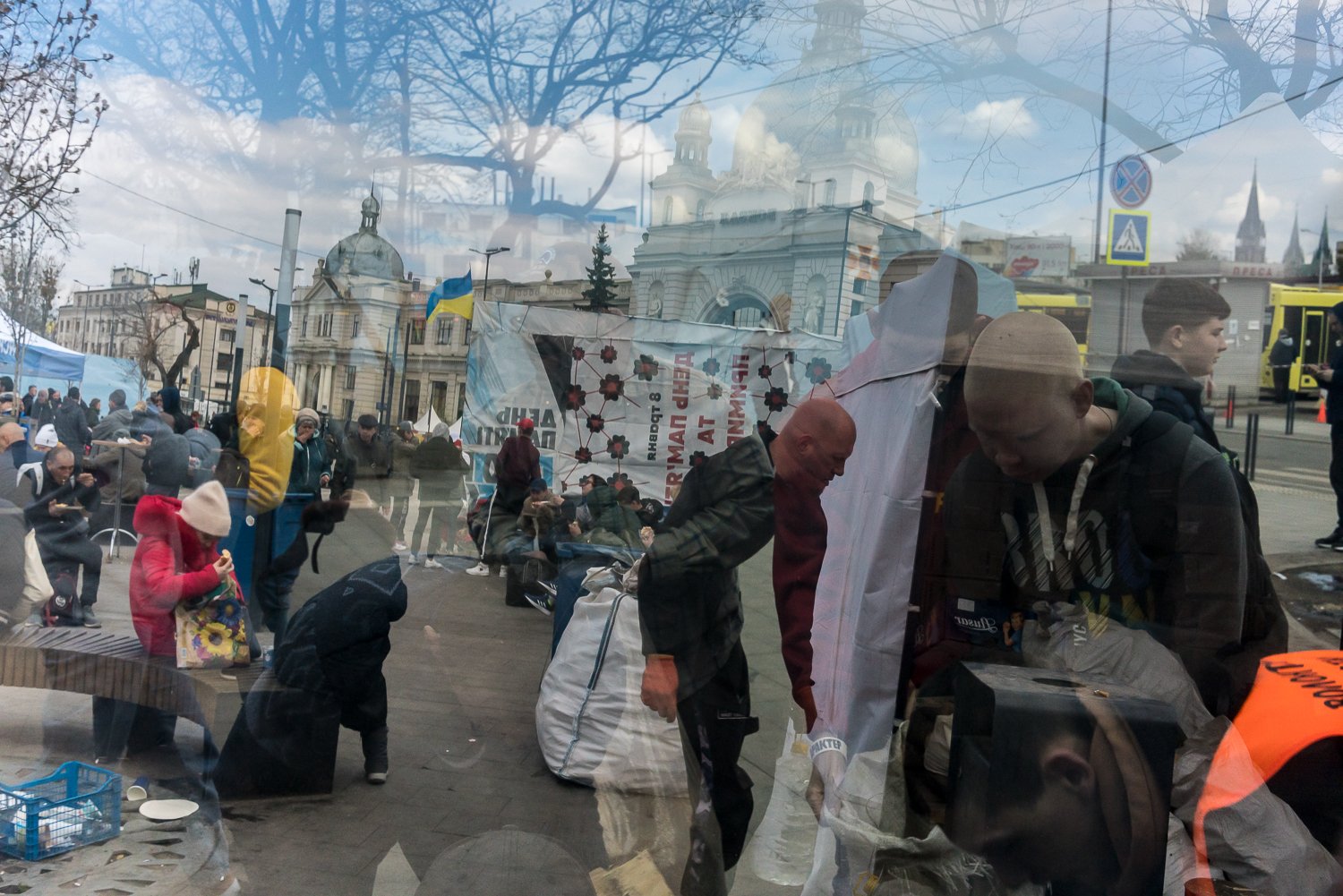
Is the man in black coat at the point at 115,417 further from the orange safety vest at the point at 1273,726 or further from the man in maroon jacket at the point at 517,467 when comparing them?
the orange safety vest at the point at 1273,726

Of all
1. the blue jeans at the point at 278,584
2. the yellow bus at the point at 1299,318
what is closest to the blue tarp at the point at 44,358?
the blue jeans at the point at 278,584

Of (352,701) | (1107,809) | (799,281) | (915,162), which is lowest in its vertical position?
(352,701)

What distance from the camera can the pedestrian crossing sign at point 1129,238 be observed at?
65.1 inches

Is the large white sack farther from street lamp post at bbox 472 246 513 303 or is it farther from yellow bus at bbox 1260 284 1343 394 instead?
yellow bus at bbox 1260 284 1343 394

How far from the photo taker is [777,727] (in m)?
2.04

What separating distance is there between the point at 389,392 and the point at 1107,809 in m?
1.61

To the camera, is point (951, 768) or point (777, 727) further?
point (777, 727)

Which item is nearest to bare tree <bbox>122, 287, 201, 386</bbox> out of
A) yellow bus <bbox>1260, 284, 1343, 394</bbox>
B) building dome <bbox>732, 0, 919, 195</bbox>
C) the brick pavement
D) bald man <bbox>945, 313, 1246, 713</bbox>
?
the brick pavement

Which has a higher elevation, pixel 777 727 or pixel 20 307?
pixel 20 307

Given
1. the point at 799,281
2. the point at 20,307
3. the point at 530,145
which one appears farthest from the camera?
the point at 20,307

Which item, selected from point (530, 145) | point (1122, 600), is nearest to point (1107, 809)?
point (1122, 600)

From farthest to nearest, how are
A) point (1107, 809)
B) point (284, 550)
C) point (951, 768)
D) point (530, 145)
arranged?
1. point (284, 550)
2. point (530, 145)
3. point (951, 768)
4. point (1107, 809)

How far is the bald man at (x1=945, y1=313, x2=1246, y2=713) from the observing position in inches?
64.5

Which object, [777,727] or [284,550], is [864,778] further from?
[284,550]
